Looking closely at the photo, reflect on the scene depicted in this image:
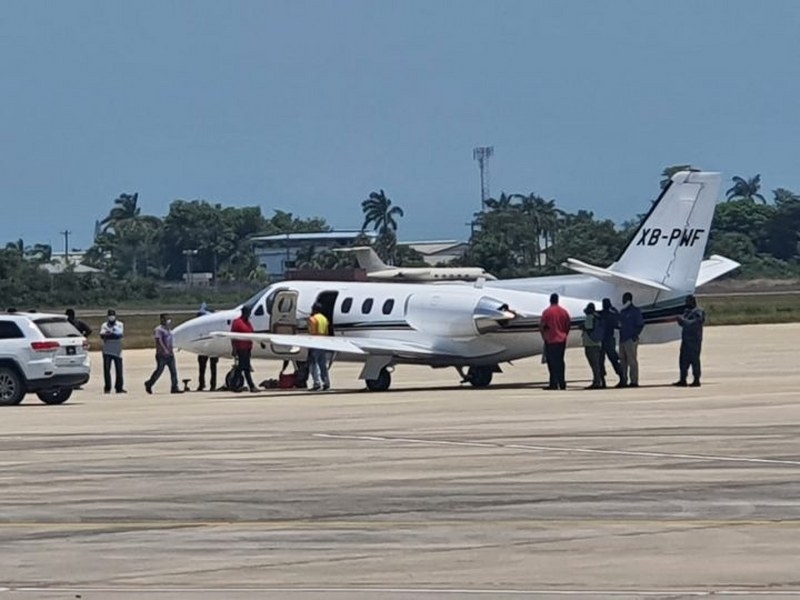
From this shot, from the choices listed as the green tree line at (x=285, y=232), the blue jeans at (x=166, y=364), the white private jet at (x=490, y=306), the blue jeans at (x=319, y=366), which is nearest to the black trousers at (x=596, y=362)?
the white private jet at (x=490, y=306)

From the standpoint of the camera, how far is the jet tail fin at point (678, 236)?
1345 inches

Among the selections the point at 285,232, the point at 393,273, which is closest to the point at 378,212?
the point at 285,232

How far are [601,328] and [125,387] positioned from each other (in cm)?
1270

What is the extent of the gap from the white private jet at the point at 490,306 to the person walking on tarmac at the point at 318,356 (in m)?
0.26

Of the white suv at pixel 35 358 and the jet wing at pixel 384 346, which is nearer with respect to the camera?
the white suv at pixel 35 358

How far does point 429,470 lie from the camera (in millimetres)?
18422

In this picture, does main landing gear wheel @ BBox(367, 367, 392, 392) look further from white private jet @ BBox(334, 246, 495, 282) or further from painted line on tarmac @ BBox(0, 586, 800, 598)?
painted line on tarmac @ BBox(0, 586, 800, 598)

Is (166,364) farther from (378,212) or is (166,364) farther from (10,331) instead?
(378,212)

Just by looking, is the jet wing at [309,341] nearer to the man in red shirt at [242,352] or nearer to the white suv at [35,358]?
the man in red shirt at [242,352]

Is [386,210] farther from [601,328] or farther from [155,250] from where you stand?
[601,328]

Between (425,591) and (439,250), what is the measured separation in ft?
431

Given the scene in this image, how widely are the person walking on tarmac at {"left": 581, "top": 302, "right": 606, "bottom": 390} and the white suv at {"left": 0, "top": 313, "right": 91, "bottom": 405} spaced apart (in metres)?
9.46

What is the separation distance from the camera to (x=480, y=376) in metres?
36.3

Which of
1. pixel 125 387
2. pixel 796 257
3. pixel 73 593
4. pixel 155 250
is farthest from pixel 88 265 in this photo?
pixel 73 593
